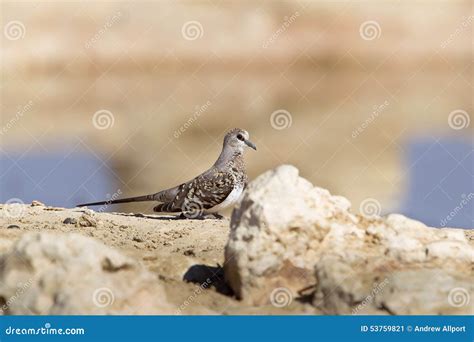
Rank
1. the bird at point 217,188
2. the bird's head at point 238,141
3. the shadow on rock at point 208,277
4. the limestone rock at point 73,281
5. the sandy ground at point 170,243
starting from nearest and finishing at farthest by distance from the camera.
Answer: the limestone rock at point 73,281
the sandy ground at point 170,243
the shadow on rock at point 208,277
the bird at point 217,188
the bird's head at point 238,141

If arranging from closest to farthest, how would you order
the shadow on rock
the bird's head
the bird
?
1. the shadow on rock
2. the bird
3. the bird's head

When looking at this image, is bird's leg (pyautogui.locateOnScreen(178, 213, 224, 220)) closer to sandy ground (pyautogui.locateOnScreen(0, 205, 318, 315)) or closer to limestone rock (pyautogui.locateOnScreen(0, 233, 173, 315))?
sandy ground (pyautogui.locateOnScreen(0, 205, 318, 315))

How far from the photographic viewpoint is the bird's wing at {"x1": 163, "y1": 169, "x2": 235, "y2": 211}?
9.77 metres

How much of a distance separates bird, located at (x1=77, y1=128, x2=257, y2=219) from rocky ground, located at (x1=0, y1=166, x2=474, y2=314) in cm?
275

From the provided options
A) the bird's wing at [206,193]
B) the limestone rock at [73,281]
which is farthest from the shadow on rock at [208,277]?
the bird's wing at [206,193]

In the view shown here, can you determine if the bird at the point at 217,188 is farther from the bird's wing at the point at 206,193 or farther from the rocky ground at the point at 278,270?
the rocky ground at the point at 278,270

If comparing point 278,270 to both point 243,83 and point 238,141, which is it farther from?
point 243,83

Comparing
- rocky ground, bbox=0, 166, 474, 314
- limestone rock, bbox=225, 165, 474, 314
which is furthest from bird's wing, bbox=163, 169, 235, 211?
limestone rock, bbox=225, 165, 474, 314

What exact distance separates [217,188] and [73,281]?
390 centimetres

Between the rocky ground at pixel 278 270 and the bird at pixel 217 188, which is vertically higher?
the bird at pixel 217 188

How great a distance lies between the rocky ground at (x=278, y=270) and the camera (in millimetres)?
6016

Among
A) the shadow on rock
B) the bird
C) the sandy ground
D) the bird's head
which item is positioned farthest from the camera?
the bird's head

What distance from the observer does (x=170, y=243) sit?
804 centimetres

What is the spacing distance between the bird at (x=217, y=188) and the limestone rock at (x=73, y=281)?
11.5 ft
